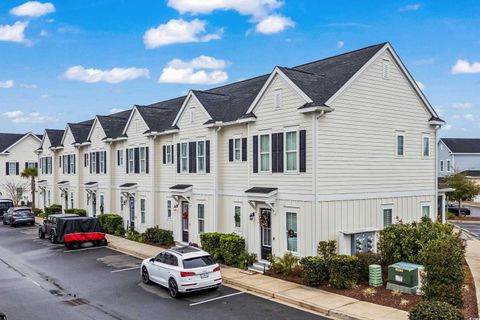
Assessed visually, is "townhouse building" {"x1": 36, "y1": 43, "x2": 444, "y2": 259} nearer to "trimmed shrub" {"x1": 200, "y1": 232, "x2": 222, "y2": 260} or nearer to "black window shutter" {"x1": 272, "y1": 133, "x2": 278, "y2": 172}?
"black window shutter" {"x1": 272, "y1": 133, "x2": 278, "y2": 172}

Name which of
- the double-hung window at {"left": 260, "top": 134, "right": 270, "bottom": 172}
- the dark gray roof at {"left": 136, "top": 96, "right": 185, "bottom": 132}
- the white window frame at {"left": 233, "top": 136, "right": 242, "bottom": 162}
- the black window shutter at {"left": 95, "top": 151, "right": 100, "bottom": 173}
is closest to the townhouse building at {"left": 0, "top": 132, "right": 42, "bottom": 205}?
the black window shutter at {"left": 95, "top": 151, "right": 100, "bottom": 173}

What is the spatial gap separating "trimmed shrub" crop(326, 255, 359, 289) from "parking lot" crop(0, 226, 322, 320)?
256 centimetres

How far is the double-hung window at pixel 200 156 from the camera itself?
25.6 m

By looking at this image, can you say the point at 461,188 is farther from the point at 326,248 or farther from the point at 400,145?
the point at 326,248

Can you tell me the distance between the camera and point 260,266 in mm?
20844

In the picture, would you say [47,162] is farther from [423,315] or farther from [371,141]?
[423,315]

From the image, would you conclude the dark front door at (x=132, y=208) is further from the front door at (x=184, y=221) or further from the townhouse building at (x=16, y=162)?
the townhouse building at (x=16, y=162)

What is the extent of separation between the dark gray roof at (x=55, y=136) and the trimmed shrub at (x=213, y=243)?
30017mm

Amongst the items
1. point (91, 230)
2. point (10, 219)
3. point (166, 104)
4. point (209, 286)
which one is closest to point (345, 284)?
point (209, 286)

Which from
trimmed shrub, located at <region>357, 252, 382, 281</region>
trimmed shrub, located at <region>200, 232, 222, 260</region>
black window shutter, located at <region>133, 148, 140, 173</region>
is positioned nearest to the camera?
trimmed shrub, located at <region>357, 252, 382, 281</region>

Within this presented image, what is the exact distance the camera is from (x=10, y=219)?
41.9 meters

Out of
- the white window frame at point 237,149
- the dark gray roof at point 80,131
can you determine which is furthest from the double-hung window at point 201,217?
the dark gray roof at point 80,131

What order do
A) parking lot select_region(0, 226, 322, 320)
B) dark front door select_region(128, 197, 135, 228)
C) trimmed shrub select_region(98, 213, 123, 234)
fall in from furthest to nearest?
1. trimmed shrub select_region(98, 213, 123, 234)
2. dark front door select_region(128, 197, 135, 228)
3. parking lot select_region(0, 226, 322, 320)

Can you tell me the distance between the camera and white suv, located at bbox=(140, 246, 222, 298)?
16328 mm
